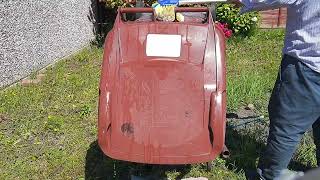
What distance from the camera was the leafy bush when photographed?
6.91m

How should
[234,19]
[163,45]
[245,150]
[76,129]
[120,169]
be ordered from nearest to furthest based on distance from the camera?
1. [163,45]
2. [120,169]
3. [245,150]
4. [76,129]
5. [234,19]

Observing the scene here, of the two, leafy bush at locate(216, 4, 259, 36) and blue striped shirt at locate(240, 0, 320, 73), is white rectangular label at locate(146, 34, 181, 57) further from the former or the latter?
leafy bush at locate(216, 4, 259, 36)

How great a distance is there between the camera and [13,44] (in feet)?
17.0

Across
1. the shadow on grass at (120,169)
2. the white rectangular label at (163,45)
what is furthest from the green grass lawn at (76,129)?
the white rectangular label at (163,45)

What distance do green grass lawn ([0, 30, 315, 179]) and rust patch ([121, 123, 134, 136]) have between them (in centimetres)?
79

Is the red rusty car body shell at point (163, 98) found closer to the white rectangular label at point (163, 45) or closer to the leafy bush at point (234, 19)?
the white rectangular label at point (163, 45)

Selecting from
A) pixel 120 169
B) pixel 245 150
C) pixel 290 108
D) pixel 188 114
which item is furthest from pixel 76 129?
pixel 290 108

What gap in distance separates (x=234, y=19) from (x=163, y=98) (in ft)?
15.2

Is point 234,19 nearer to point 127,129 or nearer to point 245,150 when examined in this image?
point 245,150

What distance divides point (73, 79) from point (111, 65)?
8.78 feet

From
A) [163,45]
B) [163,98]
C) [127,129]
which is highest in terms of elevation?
[163,45]

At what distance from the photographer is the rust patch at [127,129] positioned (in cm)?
256

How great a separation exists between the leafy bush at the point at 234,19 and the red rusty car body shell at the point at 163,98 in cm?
431

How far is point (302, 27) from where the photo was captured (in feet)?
8.63
